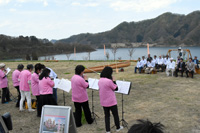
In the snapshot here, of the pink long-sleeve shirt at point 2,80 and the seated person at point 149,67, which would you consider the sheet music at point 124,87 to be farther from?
the seated person at point 149,67

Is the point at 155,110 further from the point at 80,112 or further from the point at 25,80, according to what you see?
the point at 25,80

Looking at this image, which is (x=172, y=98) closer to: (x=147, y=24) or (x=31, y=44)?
(x=31, y=44)

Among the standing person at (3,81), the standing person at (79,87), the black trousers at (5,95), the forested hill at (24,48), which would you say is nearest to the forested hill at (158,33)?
the forested hill at (24,48)

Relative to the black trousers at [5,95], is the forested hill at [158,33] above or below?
above

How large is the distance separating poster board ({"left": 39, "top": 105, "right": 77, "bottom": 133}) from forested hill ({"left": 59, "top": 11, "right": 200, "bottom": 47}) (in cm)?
11121

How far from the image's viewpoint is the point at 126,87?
4930mm

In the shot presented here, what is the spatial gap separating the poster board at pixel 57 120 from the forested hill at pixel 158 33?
365ft

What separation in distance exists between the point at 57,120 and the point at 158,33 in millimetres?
143054

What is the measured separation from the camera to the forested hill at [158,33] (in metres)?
115

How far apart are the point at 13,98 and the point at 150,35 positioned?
5515 inches

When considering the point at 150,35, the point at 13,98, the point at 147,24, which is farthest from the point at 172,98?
the point at 147,24

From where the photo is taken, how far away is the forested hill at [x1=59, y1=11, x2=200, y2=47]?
11489 centimetres

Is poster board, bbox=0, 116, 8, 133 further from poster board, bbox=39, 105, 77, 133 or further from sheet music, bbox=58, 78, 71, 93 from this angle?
sheet music, bbox=58, 78, 71, 93

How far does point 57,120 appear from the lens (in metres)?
3.17
